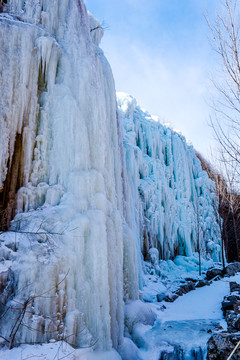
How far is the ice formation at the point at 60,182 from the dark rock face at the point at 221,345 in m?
1.70

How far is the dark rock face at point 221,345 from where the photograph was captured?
142 inches

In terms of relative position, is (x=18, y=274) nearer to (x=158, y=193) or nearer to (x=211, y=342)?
(x=211, y=342)

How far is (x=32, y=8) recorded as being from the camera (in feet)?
21.6

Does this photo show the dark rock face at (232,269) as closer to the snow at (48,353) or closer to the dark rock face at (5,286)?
the snow at (48,353)

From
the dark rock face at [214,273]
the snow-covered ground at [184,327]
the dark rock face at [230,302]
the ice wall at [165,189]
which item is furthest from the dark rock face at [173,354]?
the dark rock face at [214,273]

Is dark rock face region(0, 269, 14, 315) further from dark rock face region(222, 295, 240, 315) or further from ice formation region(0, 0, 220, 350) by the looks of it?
dark rock face region(222, 295, 240, 315)

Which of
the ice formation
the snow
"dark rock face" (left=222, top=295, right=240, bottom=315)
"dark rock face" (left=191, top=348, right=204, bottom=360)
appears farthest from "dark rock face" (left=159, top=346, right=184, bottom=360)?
"dark rock face" (left=222, top=295, right=240, bottom=315)

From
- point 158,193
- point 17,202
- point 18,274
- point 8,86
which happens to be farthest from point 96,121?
point 158,193

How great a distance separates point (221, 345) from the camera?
3.70m

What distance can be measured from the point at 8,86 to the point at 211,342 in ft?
18.3

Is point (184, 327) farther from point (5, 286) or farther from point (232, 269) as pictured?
point (232, 269)

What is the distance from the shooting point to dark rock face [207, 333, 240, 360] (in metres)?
3.62

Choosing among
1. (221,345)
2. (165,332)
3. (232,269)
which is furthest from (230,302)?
(232,269)

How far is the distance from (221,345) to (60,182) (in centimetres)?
375
